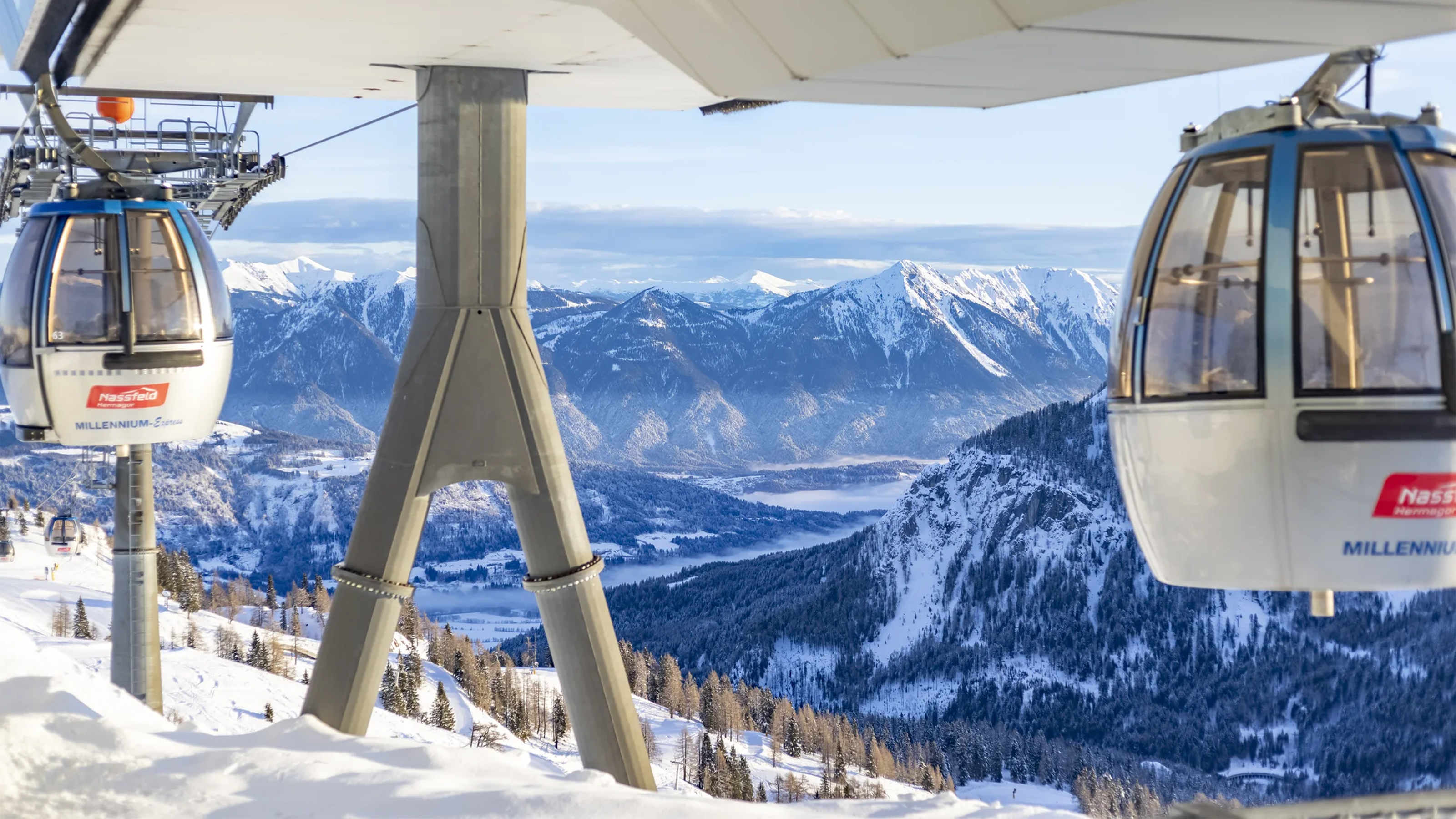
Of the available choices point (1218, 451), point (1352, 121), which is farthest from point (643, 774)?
point (1352, 121)

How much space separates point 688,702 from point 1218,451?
7108 inches

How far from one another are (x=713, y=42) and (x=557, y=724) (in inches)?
5699

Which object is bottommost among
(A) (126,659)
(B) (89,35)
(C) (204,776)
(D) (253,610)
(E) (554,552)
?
(D) (253,610)

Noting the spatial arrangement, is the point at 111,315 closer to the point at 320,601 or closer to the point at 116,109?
the point at 116,109

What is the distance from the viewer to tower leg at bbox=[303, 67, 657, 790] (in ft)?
36.6

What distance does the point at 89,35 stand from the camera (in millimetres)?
9742

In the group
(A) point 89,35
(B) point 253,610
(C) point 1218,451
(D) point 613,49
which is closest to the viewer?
(C) point 1218,451

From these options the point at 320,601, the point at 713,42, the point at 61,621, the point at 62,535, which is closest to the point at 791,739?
the point at 320,601

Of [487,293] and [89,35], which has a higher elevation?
[89,35]

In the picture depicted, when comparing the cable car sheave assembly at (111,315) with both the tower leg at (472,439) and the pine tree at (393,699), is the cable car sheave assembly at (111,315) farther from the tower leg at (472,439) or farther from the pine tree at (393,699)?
the pine tree at (393,699)

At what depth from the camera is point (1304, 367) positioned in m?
6.25

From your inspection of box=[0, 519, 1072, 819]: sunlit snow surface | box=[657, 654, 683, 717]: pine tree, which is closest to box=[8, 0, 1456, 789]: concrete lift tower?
box=[0, 519, 1072, 819]: sunlit snow surface

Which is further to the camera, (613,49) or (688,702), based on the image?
(688,702)

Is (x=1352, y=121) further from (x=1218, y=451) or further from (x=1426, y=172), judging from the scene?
(x=1218, y=451)
